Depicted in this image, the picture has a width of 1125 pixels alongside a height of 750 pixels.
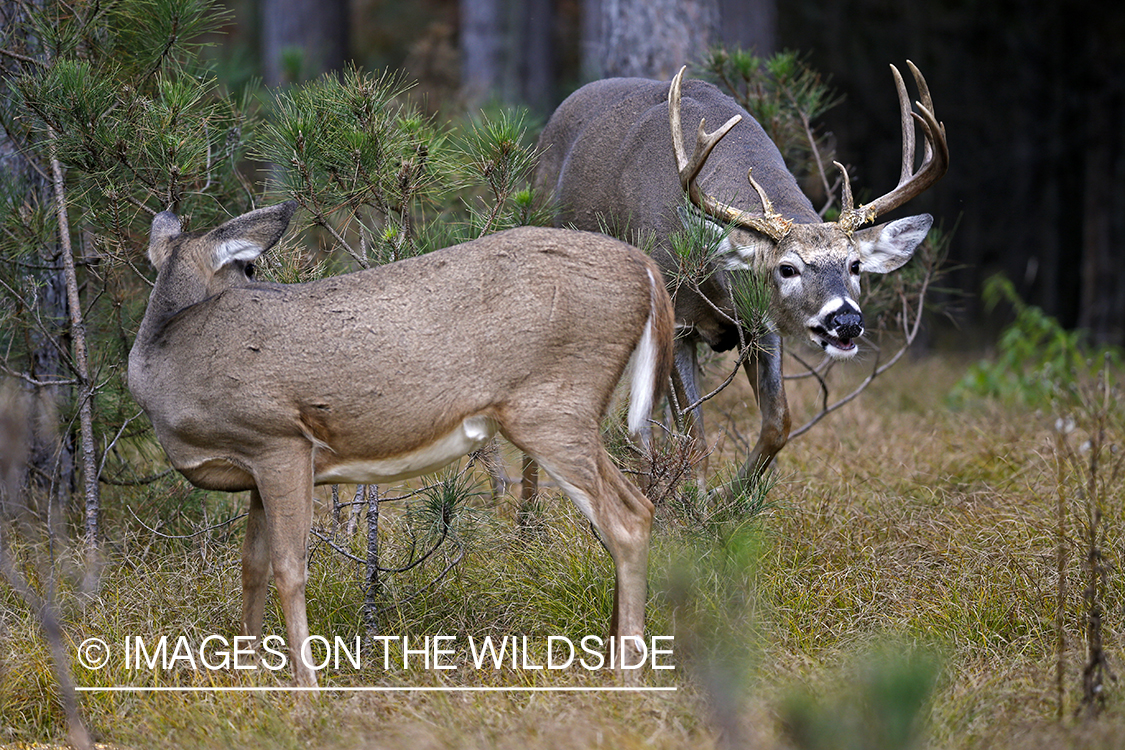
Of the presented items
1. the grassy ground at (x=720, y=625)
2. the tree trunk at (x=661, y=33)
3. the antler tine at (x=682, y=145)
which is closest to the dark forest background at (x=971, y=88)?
the tree trunk at (x=661, y=33)

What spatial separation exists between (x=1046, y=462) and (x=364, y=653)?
3.44m

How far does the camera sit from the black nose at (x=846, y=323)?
4484 mm

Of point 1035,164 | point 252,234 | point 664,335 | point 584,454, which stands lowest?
point 1035,164

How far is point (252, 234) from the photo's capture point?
380 cm

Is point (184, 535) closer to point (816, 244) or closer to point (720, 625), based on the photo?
point (720, 625)

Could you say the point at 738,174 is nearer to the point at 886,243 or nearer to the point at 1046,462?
the point at 886,243

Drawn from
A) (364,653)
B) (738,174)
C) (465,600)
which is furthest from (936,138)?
(364,653)

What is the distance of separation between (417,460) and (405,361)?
1.04ft

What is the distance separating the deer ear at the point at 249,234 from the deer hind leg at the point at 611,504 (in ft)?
3.48

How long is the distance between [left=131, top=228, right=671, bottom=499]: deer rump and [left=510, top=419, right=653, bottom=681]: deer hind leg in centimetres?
7

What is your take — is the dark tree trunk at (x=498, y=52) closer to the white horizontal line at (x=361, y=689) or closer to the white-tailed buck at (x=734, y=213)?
the white-tailed buck at (x=734, y=213)

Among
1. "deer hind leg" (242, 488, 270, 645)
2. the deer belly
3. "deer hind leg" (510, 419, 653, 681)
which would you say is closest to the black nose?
"deer hind leg" (510, 419, 653, 681)

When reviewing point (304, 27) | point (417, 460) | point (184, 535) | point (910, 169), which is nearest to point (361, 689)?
point (417, 460)

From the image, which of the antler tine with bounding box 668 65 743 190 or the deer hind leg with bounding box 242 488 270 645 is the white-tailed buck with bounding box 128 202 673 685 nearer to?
the deer hind leg with bounding box 242 488 270 645
